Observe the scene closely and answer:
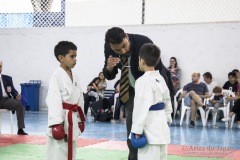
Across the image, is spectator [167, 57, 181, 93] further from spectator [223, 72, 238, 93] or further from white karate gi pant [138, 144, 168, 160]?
white karate gi pant [138, 144, 168, 160]

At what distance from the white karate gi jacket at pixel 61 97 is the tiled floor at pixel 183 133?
3724mm

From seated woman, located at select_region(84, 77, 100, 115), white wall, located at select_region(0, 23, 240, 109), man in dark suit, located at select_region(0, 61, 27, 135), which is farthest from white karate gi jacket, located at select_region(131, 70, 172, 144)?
white wall, located at select_region(0, 23, 240, 109)

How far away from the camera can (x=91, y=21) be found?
1442cm

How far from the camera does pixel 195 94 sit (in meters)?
10.8

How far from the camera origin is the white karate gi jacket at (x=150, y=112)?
137 inches

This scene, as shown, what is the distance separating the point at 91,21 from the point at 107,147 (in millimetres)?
8238

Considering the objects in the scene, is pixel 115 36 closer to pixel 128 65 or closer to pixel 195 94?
pixel 128 65

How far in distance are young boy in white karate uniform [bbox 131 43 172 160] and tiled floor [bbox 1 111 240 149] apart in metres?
3.72

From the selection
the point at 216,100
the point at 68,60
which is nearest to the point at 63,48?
the point at 68,60

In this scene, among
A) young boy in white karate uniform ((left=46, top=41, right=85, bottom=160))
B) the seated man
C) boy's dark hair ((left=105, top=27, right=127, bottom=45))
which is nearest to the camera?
boy's dark hair ((left=105, top=27, right=127, bottom=45))

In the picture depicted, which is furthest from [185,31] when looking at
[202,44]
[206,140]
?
[206,140]

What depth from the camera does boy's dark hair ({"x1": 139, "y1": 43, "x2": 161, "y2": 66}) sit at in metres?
3.58

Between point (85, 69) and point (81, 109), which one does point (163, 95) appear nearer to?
point (81, 109)

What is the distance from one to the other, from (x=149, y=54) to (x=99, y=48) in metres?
10.5
